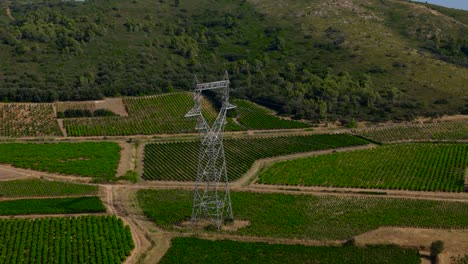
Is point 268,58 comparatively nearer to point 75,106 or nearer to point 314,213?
point 75,106

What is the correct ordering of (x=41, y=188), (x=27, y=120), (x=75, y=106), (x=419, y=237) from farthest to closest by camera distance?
(x=75, y=106) → (x=27, y=120) → (x=41, y=188) → (x=419, y=237)

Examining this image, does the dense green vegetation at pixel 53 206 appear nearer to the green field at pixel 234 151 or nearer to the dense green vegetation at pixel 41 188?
the dense green vegetation at pixel 41 188

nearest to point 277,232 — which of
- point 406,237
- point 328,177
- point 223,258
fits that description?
point 223,258

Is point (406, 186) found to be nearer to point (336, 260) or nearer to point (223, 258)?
point (336, 260)

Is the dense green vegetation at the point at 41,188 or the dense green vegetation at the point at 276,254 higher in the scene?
the dense green vegetation at the point at 276,254

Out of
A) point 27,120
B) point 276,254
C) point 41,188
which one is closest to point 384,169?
point 276,254

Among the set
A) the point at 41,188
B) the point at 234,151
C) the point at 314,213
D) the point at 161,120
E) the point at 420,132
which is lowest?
the point at 161,120

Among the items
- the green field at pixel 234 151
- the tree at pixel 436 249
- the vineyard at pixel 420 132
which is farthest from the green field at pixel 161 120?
the tree at pixel 436 249
